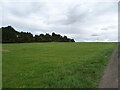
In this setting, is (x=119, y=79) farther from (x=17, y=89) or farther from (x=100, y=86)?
(x=17, y=89)

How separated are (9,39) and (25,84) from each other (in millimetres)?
59453

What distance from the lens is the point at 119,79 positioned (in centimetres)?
548

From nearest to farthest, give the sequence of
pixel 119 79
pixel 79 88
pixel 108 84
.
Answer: pixel 79 88
pixel 108 84
pixel 119 79

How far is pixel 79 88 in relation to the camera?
182 inches

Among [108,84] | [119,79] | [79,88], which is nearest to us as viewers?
[79,88]

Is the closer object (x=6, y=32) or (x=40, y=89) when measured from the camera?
(x=40, y=89)

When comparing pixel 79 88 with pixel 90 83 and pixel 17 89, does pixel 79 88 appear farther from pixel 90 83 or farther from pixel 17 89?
pixel 17 89

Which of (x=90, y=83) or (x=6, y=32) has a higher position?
(x=6, y=32)

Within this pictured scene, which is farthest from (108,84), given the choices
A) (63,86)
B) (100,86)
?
(63,86)

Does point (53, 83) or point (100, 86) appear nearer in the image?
point (100, 86)

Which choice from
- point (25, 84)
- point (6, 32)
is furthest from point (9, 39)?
point (25, 84)

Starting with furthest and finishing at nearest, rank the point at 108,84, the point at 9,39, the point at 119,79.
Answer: the point at 9,39 → the point at 119,79 → the point at 108,84

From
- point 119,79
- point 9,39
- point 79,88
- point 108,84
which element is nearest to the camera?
point 79,88

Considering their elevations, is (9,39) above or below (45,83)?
above
